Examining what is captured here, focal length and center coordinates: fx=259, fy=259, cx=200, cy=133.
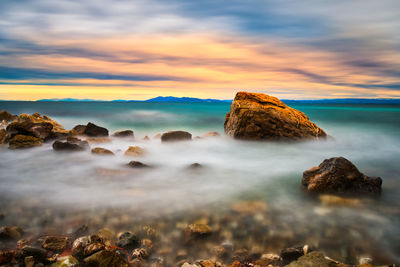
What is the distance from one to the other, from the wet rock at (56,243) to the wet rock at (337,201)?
4.63 metres

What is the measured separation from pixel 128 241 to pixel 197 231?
1047 millimetres

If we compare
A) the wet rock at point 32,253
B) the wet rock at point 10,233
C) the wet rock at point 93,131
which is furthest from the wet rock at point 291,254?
the wet rock at point 93,131

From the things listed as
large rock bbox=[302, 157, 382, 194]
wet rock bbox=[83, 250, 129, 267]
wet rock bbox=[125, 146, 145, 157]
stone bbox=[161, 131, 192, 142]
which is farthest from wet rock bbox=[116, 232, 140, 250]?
stone bbox=[161, 131, 192, 142]

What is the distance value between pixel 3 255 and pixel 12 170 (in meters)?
5.34

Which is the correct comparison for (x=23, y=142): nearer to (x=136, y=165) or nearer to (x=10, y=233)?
(x=136, y=165)

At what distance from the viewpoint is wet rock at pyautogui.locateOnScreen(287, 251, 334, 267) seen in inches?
128

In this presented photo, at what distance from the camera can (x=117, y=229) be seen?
14.0 feet

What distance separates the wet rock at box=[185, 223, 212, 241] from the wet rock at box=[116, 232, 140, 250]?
774 millimetres

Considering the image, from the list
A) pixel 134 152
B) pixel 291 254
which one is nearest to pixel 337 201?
pixel 291 254

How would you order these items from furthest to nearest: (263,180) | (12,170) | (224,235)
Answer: (12,170) < (263,180) < (224,235)

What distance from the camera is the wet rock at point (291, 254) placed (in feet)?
11.6

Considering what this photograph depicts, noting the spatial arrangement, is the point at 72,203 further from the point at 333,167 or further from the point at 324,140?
the point at 324,140

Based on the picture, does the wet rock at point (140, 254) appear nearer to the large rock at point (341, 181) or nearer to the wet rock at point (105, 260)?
the wet rock at point (105, 260)

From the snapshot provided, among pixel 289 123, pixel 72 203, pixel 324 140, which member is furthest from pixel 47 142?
pixel 324 140
